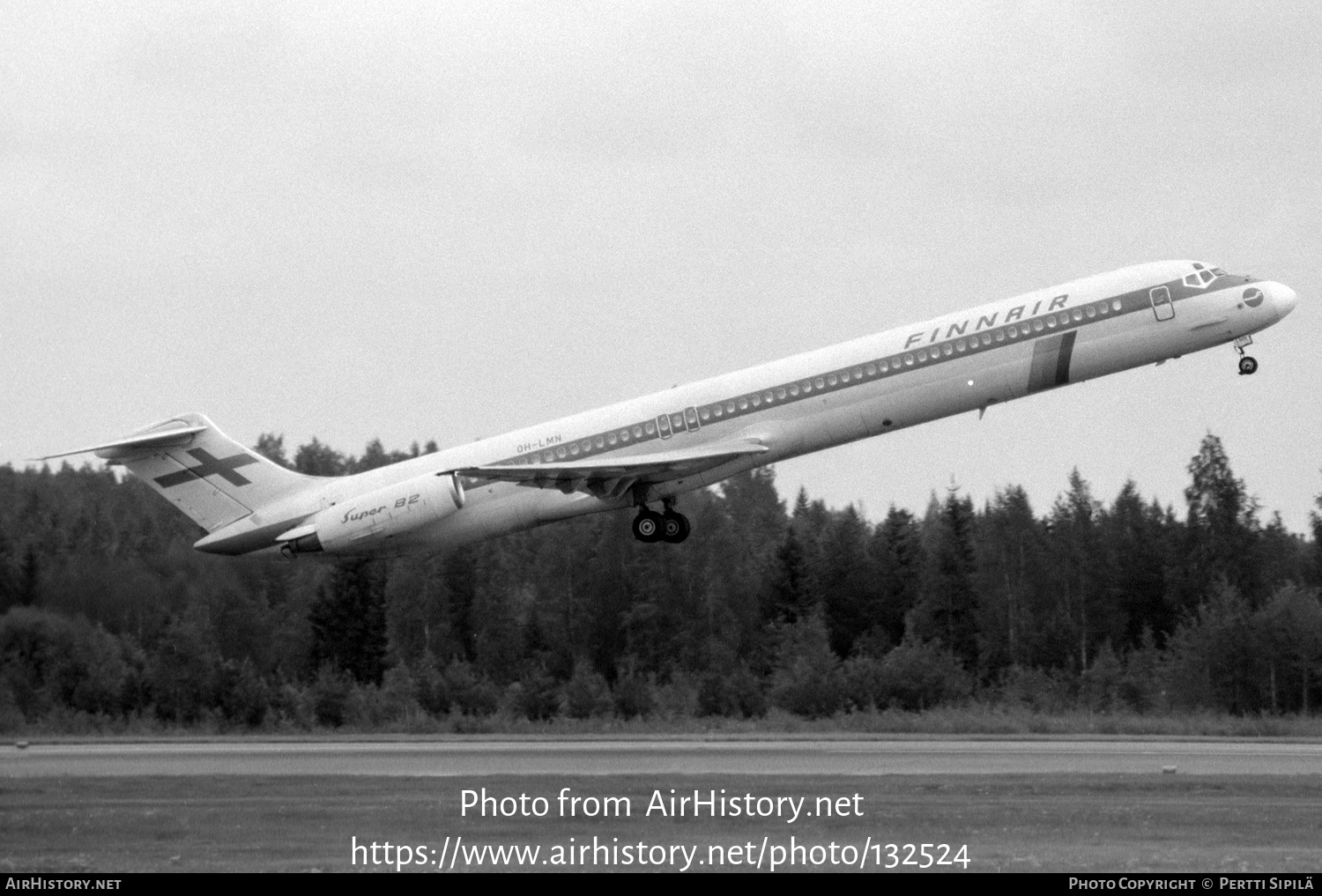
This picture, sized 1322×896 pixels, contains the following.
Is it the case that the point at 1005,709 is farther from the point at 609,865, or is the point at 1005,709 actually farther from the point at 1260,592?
the point at 1260,592

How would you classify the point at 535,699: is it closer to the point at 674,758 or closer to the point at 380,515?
the point at 380,515

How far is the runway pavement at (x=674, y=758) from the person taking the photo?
31.0 metres

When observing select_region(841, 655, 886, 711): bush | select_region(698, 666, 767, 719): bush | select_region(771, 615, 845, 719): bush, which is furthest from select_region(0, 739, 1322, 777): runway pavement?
select_region(841, 655, 886, 711): bush

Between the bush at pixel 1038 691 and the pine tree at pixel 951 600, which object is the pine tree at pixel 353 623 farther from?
the pine tree at pixel 951 600

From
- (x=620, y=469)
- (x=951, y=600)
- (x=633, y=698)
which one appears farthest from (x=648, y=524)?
(x=951, y=600)

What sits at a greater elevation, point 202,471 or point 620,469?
point 202,471

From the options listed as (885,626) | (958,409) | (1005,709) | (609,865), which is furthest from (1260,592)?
(609,865)

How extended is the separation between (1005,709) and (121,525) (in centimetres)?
2515

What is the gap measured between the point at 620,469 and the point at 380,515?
20.4 feet

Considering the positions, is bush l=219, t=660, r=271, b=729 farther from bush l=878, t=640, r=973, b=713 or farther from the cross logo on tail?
bush l=878, t=640, r=973, b=713

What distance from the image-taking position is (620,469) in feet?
130

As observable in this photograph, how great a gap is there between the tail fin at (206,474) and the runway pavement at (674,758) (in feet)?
20.4

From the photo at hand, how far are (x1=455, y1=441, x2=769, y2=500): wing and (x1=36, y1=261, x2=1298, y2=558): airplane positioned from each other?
0.05m

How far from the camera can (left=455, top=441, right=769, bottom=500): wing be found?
1547 inches
